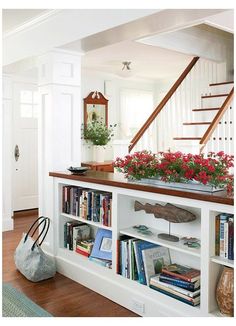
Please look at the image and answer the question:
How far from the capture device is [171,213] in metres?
2.60

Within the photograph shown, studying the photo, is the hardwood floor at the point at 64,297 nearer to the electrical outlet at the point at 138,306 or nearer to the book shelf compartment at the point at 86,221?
the electrical outlet at the point at 138,306

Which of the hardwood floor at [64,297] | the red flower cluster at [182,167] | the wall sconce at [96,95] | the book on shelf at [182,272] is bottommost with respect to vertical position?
the hardwood floor at [64,297]

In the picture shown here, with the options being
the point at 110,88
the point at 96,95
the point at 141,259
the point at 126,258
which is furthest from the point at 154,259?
the point at 110,88

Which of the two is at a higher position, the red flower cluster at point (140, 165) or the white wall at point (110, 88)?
the white wall at point (110, 88)

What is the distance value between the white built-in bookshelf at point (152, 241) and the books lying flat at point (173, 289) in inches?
2.1

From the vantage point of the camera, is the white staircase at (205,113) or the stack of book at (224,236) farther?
the white staircase at (205,113)

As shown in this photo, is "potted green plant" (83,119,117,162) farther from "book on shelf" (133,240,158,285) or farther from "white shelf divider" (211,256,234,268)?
"white shelf divider" (211,256,234,268)

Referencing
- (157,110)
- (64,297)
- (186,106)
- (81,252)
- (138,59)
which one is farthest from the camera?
(138,59)

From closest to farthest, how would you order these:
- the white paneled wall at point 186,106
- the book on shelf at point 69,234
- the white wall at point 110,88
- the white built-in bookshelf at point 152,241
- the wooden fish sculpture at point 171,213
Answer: the white built-in bookshelf at point 152,241 → the wooden fish sculpture at point 171,213 → the book on shelf at point 69,234 → the white paneled wall at point 186,106 → the white wall at point 110,88

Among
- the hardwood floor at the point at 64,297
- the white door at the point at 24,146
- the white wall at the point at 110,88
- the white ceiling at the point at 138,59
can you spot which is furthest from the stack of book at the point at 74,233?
the white wall at the point at 110,88

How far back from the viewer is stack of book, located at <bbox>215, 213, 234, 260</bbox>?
2.25 metres

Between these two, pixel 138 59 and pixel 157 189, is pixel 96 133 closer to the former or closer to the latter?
pixel 138 59

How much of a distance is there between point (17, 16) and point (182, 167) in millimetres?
2286

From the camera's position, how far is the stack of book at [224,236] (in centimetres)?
225
